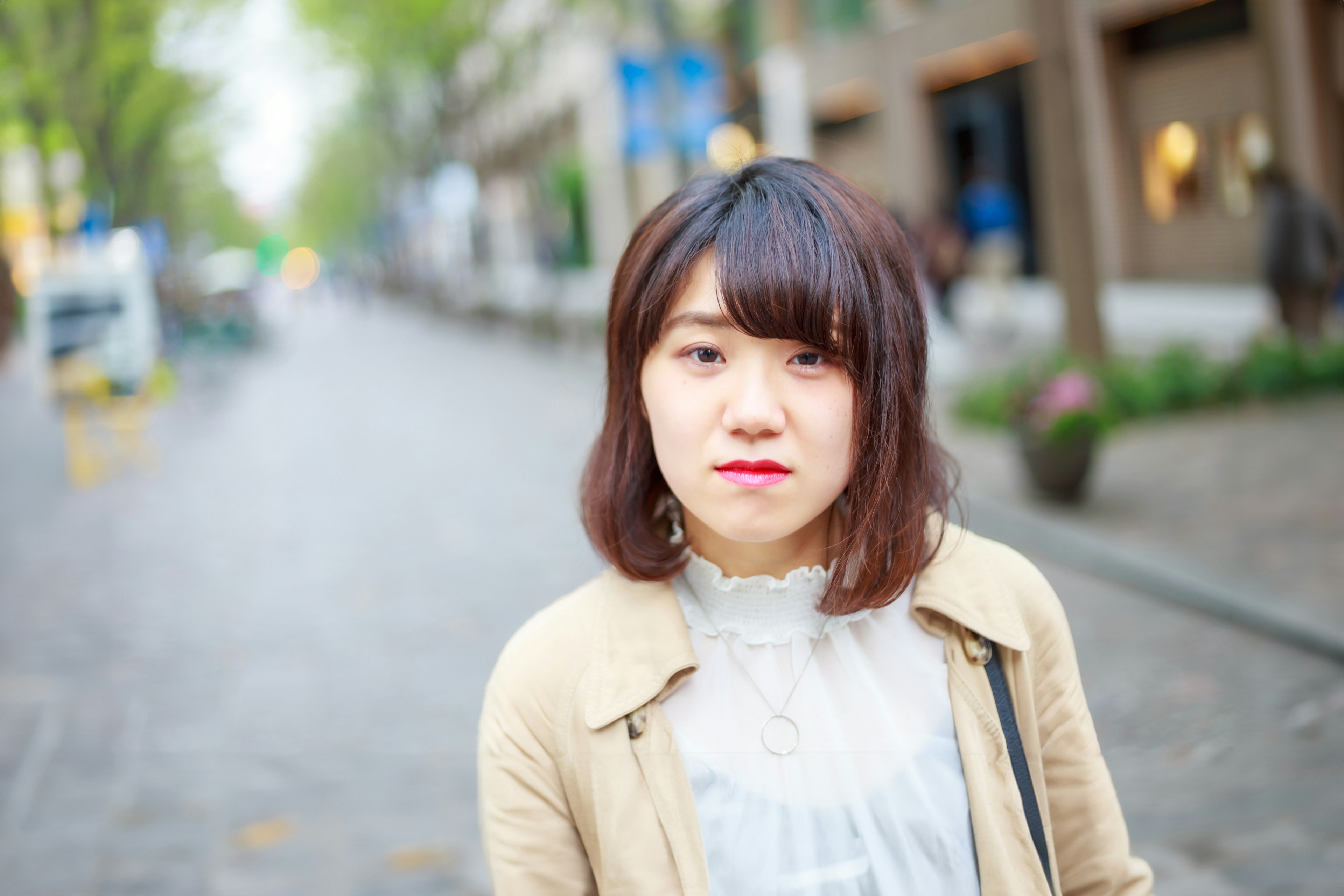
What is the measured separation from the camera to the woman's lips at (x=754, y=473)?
151cm

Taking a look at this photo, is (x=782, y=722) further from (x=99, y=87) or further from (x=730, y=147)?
(x=99, y=87)

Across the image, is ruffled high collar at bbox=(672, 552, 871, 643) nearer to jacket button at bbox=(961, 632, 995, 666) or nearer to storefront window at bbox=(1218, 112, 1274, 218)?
jacket button at bbox=(961, 632, 995, 666)

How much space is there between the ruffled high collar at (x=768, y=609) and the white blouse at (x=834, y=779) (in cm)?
4

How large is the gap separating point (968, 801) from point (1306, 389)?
1025cm

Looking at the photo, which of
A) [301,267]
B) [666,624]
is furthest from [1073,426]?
[301,267]

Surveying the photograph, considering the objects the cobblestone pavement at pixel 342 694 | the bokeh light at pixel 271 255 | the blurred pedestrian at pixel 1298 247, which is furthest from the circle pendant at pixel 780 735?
the bokeh light at pixel 271 255

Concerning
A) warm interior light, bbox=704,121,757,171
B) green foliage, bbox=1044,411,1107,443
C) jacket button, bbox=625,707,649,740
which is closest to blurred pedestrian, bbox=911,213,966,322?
warm interior light, bbox=704,121,757,171

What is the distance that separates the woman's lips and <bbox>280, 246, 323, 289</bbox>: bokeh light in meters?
147

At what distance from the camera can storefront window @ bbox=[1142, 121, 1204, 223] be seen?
65.9 feet

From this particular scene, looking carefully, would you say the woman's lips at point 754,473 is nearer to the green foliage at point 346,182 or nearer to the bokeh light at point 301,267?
the green foliage at point 346,182

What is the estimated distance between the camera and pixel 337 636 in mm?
6859

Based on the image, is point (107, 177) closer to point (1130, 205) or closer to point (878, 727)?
point (1130, 205)

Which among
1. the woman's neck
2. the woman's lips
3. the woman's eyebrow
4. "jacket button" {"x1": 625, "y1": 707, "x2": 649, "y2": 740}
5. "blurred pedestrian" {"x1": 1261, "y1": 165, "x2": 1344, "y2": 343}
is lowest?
"jacket button" {"x1": 625, "y1": 707, "x2": 649, "y2": 740}

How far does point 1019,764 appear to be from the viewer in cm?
158
